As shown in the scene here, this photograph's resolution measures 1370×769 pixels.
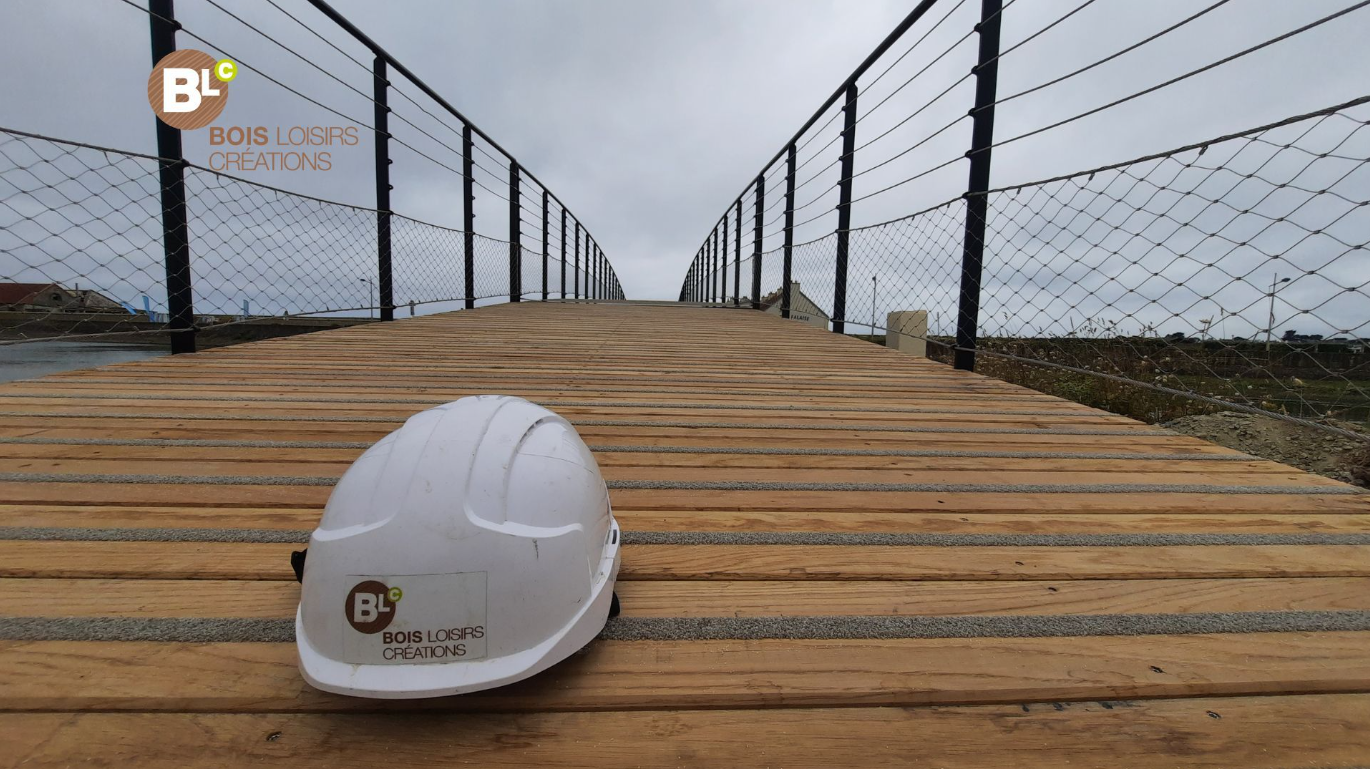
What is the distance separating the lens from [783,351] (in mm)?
3117

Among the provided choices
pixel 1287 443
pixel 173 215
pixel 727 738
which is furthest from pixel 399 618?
pixel 1287 443

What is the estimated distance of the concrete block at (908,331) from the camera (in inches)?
131

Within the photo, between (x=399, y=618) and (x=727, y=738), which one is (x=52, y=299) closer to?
(x=399, y=618)

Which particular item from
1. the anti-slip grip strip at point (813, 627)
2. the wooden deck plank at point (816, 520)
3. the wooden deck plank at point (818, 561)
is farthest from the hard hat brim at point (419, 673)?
the wooden deck plank at point (816, 520)

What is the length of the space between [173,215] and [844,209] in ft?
10.9

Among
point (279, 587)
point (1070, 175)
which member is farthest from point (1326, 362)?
point (279, 587)

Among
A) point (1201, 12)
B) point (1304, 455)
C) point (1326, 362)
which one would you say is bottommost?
point (1304, 455)

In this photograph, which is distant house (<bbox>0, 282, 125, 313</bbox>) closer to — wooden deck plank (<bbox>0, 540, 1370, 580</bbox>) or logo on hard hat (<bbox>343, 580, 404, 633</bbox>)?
wooden deck plank (<bbox>0, 540, 1370, 580</bbox>)

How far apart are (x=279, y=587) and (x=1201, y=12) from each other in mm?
2395

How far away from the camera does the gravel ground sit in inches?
94.7

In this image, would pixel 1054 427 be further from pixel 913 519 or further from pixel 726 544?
pixel 726 544

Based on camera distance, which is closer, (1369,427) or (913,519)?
(913,519)

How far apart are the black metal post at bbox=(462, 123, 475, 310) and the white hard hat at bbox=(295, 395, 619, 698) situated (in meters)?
4.80

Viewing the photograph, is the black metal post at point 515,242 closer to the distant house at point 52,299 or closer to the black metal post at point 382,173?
the black metal post at point 382,173
